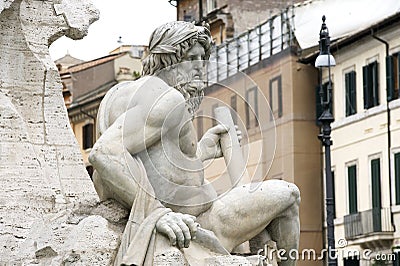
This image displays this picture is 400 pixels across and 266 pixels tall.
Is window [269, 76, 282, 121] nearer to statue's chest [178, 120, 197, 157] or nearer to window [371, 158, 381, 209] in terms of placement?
window [371, 158, 381, 209]

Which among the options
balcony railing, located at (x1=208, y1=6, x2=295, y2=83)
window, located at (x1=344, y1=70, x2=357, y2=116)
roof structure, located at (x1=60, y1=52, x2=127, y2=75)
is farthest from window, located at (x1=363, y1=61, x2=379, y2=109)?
roof structure, located at (x1=60, y1=52, x2=127, y2=75)

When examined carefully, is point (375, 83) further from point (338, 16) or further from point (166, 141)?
point (166, 141)

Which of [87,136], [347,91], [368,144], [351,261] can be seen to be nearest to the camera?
[368,144]

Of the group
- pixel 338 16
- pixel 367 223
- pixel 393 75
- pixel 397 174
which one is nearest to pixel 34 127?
pixel 397 174

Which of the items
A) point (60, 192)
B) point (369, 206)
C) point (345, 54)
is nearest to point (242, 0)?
point (345, 54)

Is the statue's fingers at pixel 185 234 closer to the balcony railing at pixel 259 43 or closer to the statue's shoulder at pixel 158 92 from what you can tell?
the statue's shoulder at pixel 158 92

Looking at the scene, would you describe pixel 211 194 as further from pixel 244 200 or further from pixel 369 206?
pixel 369 206

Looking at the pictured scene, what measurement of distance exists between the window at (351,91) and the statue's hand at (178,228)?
1430 inches

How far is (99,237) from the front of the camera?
32.2 feet

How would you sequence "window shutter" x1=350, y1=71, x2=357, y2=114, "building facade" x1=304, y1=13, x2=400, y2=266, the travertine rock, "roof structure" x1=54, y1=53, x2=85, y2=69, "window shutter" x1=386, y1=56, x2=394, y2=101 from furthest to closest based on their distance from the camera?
"roof structure" x1=54, y1=53, x2=85, y2=69 < "window shutter" x1=350, y1=71, x2=357, y2=114 < "window shutter" x1=386, y1=56, x2=394, y2=101 < "building facade" x1=304, y1=13, x2=400, y2=266 < the travertine rock

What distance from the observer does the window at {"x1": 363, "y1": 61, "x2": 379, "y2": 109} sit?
4431 centimetres

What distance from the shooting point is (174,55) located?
10.2 metres

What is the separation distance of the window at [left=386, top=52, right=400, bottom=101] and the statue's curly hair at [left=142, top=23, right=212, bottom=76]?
33123mm

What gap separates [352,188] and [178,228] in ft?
119
